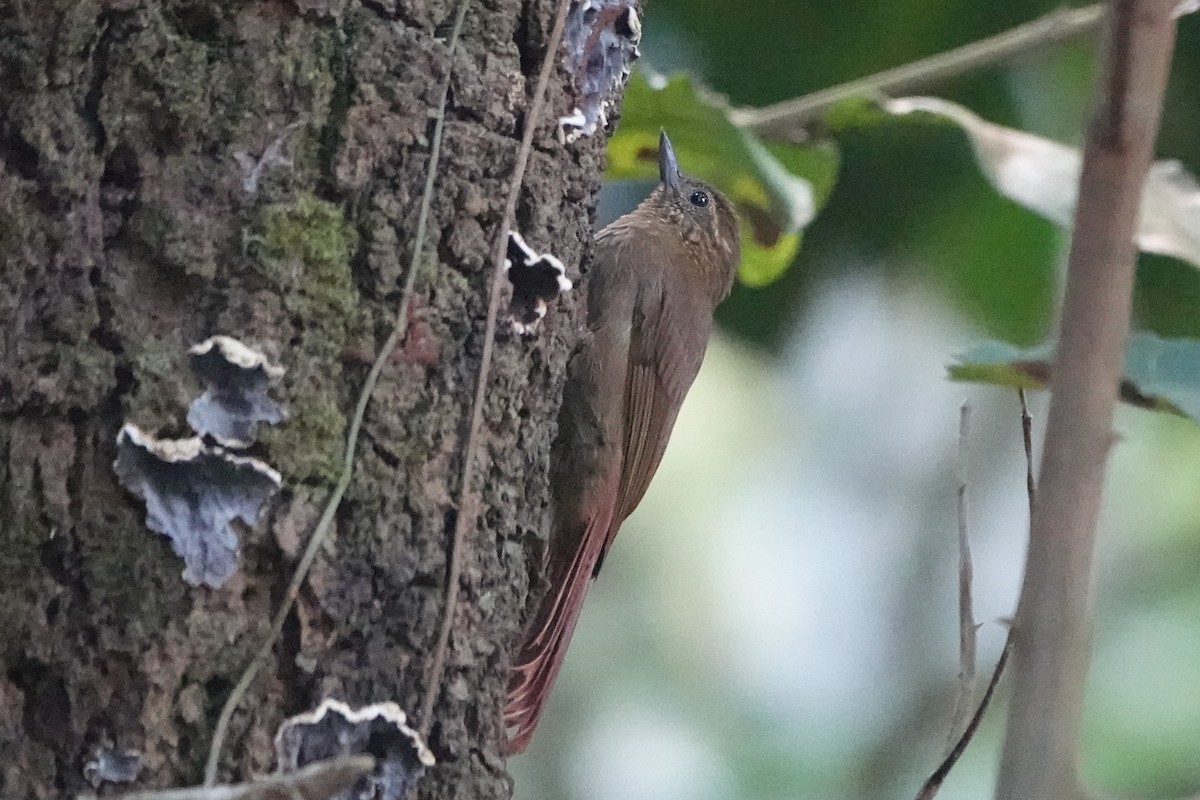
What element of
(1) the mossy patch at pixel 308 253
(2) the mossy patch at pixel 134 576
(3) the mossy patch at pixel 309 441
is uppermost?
(1) the mossy patch at pixel 308 253

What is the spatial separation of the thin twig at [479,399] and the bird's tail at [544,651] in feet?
1.46

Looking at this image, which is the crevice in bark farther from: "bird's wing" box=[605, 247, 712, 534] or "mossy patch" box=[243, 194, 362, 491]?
"bird's wing" box=[605, 247, 712, 534]

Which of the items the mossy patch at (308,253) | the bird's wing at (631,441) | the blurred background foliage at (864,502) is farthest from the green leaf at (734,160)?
the mossy patch at (308,253)

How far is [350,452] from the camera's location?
123cm

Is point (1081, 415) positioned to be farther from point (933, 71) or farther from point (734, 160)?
point (933, 71)

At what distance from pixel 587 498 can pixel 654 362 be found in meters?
0.35

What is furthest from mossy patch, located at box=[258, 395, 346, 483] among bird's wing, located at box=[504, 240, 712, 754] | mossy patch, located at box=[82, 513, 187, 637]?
bird's wing, located at box=[504, 240, 712, 754]

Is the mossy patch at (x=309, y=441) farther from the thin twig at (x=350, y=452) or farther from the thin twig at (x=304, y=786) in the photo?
the thin twig at (x=304, y=786)

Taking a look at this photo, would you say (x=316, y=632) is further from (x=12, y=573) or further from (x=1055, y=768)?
(x=1055, y=768)

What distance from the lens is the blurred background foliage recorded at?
10.3ft

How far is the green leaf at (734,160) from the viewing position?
217 cm

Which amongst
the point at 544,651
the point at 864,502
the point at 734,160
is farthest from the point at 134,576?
the point at 864,502

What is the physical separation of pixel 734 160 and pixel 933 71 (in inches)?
19.2

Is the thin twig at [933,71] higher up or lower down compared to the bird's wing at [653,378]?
higher up
